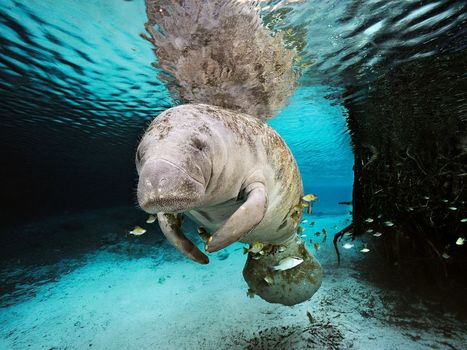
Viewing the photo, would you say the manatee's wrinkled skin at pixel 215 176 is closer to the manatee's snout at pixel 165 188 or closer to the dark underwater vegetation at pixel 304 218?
the manatee's snout at pixel 165 188

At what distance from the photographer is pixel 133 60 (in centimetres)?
737

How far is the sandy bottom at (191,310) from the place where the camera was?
4.52 metres

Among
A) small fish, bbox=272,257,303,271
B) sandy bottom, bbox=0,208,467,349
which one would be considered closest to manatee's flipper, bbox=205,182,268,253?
small fish, bbox=272,257,303,271

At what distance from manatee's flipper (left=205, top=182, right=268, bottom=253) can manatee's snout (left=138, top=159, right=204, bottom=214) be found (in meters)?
0.40

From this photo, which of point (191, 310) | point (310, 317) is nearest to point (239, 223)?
point (310, 317)

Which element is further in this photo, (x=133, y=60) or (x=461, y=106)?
(x=461, y=106)

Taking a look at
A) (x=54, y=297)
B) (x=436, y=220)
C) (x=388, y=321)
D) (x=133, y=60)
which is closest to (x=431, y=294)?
(x=388, y=321)

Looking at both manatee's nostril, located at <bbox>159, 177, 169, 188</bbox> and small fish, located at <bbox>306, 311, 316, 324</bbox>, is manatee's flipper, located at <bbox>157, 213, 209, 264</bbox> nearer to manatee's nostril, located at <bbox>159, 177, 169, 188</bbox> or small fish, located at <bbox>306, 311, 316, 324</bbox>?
manatee's nostril, located at <bbox>159, 177, 169, 188</bbox>

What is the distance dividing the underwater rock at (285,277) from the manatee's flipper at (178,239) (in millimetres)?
2002

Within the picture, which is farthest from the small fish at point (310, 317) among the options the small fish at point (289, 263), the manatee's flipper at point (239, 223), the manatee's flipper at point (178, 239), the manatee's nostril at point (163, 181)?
the manatee's nostril at point (163, 181)

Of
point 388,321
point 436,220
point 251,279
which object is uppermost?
point 436,220

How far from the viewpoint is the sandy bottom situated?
4.52m

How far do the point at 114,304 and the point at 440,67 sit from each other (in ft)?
35.3

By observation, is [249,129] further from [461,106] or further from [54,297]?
[461,106]
